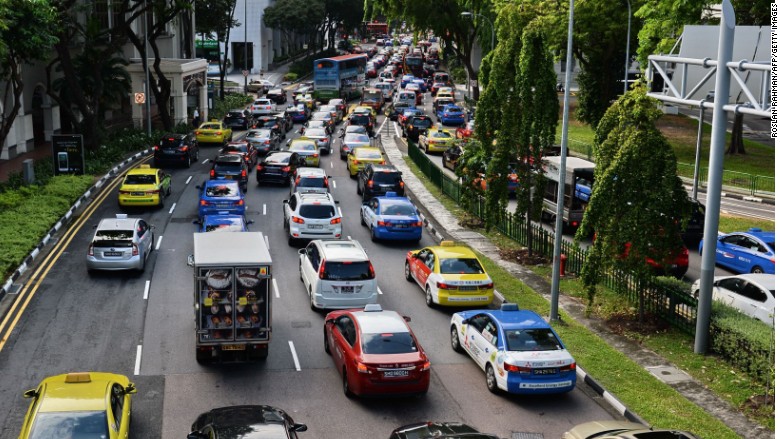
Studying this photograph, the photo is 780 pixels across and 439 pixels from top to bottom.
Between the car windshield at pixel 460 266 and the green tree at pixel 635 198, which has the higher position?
the green tree at pixel 635 198

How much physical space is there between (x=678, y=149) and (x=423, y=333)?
37.1 meters

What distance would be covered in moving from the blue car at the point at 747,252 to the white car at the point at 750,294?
3.80 metres

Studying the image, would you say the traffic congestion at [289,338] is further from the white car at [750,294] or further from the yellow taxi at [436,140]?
the yellow taxi at [436,140]

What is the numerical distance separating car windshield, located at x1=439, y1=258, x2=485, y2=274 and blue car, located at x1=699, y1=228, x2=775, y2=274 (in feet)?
25.6

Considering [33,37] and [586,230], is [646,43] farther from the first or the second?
[33,37]

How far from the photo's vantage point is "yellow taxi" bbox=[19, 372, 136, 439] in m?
13.9

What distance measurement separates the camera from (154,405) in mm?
18078

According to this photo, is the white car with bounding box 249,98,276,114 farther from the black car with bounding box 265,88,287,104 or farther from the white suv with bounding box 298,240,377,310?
the white suv with bounding box 298,240,377,310

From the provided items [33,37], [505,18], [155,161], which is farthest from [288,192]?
[505,18]

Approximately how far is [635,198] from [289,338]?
9282 mm

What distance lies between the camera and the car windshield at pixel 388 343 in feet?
60.6

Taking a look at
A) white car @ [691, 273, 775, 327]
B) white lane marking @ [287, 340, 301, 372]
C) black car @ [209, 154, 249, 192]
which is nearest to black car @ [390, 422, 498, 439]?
white lane marking @ [287, 340, 301, 372]

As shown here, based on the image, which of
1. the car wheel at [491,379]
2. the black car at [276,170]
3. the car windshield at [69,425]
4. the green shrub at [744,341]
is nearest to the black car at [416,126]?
the black car at [276,170]

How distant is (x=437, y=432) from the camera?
46.8 ft
